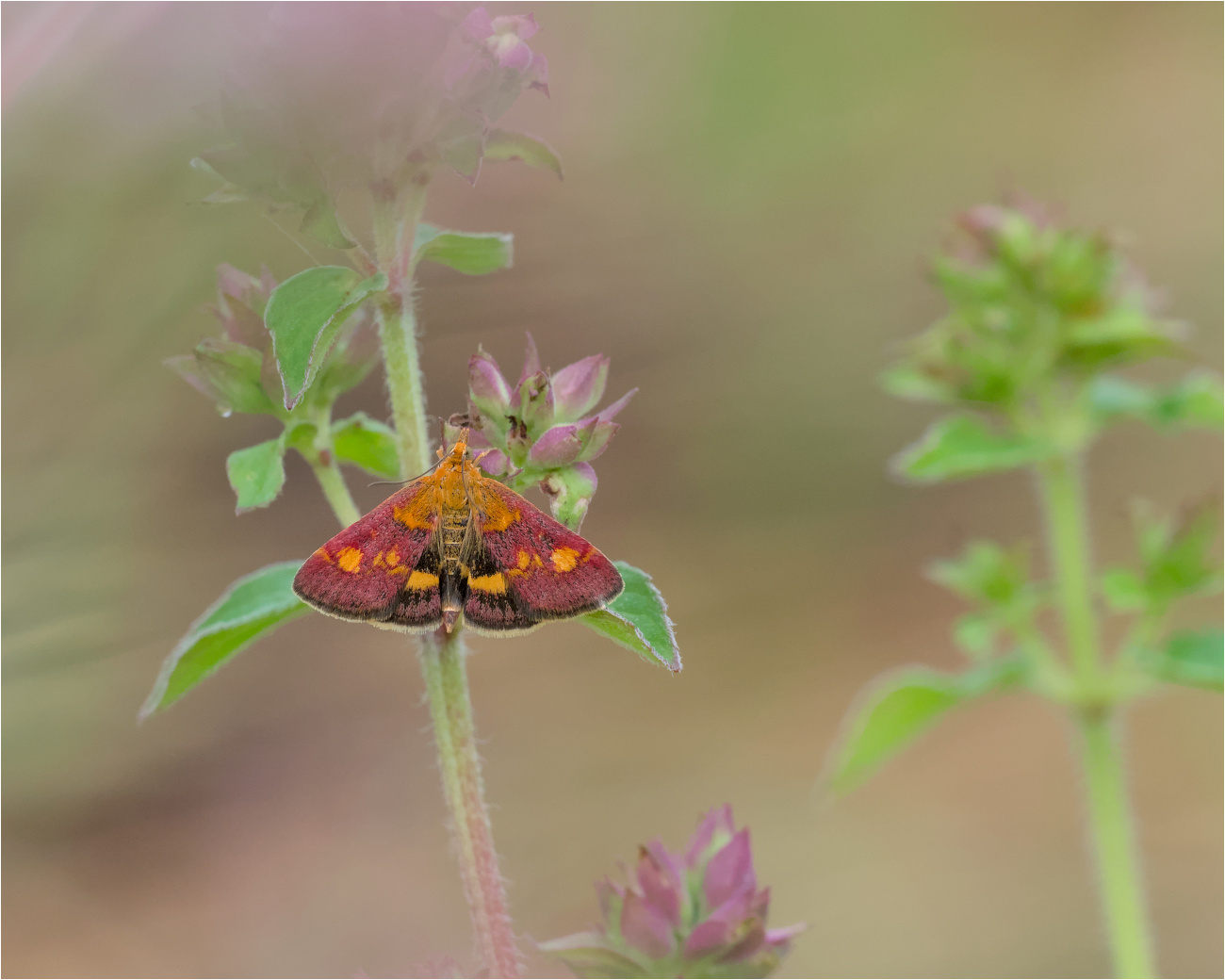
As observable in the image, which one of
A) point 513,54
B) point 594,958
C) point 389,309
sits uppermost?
point 513,54

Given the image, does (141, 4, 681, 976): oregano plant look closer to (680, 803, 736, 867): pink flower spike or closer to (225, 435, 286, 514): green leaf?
(225, 435, 286, 514): green leaf

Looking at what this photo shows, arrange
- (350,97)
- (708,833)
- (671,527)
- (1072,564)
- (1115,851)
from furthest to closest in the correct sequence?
1. (671,527)
2. (1072,564)
3. (1115,851)
4. (708,833)
5. (350,97)

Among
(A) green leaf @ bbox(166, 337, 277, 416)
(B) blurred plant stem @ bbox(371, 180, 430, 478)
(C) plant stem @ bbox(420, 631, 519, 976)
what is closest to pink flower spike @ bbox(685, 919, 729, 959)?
(C) plant stem @ bbox(420, 631, 519, 976)

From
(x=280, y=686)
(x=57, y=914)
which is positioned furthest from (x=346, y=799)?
(x=57, y=914)

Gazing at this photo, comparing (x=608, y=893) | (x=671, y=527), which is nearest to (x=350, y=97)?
(x=608, y=893)

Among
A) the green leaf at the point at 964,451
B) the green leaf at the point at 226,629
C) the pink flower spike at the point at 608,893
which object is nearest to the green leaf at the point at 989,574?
the green leaf at the point at 964,451

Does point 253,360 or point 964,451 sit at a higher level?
Answer: point 964,451

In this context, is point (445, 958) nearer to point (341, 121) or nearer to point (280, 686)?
point (341, 121)

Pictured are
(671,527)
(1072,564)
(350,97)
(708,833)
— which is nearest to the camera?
(350,97)

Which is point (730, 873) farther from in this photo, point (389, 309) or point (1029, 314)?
point (1029, 314)

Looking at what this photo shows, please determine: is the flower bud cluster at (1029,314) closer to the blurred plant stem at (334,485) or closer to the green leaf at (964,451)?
the green leaf at (964,451)
